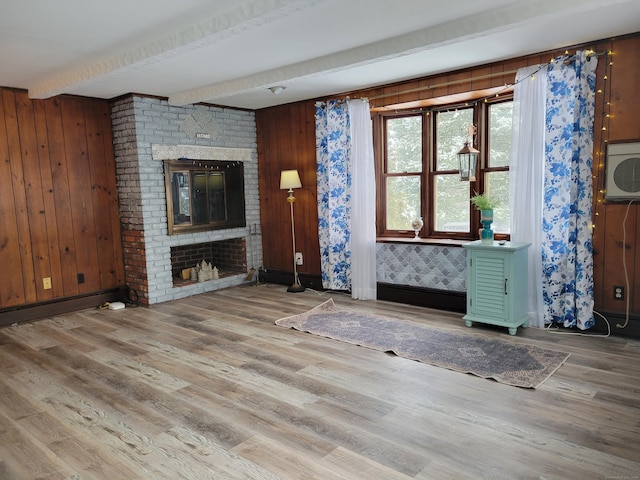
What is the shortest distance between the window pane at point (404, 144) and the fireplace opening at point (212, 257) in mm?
2467

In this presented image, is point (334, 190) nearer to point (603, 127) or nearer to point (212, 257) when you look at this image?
point (212, 257)

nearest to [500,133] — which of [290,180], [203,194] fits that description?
[290,180]

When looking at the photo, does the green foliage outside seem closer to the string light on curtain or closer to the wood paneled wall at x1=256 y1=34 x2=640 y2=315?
the wood paneled wall at x1=256 y1=34 x2=640 y2=315

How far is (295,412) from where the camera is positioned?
2771 mm

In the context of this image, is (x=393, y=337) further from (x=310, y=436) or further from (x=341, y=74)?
(x=341, y=74)

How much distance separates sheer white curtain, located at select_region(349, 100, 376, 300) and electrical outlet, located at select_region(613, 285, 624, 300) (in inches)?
95.0

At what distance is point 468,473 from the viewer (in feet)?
7.01

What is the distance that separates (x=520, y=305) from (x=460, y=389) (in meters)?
1.47

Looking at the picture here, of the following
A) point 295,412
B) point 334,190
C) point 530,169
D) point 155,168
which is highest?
point 155,168

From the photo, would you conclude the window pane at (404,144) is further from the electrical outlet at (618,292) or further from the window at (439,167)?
the electrical outlet at (618,292)

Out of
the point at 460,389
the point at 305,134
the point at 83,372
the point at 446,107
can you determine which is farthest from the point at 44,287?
the point at 446,107

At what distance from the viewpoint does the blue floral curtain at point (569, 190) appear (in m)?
3.93

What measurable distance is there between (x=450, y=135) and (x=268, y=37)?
99.4 inches

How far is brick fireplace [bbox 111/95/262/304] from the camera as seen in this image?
5.39 metres
